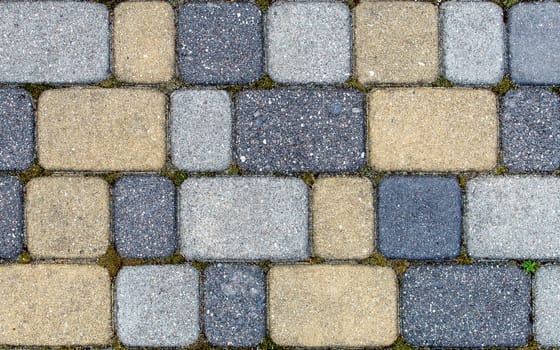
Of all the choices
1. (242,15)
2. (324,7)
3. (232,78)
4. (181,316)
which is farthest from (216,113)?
(181,316)

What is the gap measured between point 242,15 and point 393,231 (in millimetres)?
894

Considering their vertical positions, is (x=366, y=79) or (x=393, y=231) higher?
(x=366, y=79)

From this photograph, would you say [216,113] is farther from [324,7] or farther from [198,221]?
[324,7]

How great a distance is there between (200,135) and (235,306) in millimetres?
588

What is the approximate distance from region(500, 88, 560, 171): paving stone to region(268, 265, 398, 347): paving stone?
0.62m

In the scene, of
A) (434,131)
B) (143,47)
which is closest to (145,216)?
(143,47)

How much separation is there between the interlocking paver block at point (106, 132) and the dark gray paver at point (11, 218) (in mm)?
136

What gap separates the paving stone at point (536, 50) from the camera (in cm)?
201

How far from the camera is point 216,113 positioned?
6.57 feet

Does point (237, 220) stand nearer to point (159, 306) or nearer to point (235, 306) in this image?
point (235, 306)

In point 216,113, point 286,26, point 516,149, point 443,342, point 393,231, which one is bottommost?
point 443,342

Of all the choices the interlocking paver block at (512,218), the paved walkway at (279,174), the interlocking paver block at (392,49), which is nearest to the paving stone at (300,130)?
the paved walkway at (279,174)

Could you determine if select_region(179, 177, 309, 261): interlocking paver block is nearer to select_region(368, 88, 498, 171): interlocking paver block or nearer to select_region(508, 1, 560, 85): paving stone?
select_region(368, 88, 498, 171): interlocking paver block

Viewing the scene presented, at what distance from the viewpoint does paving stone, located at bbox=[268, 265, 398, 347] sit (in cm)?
199
